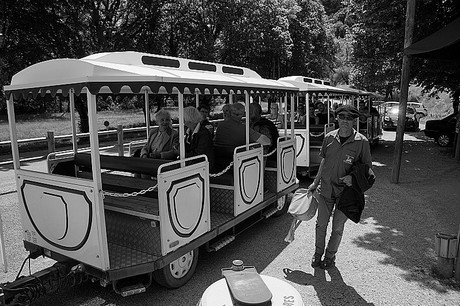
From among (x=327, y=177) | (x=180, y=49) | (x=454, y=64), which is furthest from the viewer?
(x=180, y=49)

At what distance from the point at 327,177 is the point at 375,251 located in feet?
5.25

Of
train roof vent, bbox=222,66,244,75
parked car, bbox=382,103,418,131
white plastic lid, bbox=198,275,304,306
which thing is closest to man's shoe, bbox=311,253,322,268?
white plastic lid, bbox=198,275,304,306

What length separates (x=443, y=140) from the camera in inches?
622

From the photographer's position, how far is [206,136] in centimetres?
502

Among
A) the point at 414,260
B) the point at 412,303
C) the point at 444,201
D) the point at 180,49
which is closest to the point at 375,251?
the point at 414,260

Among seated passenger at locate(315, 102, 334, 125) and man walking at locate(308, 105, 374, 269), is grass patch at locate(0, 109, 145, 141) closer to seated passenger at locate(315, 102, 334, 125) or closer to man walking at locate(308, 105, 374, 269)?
seated passenger at locate(315, 102, 334, 125)

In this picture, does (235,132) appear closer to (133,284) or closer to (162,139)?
(162,139)

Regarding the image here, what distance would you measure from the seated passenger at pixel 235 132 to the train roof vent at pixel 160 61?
1.33 metres

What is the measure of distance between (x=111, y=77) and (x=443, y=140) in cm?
1604

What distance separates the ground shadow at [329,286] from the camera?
407 cm

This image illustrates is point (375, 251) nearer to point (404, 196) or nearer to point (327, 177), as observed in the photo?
point (327, 177)

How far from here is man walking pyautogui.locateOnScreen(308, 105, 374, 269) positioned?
14.6 feet

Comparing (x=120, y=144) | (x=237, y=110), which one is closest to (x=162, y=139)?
(x=237, y=110)

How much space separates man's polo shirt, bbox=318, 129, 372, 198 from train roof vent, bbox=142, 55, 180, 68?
85.5 inches
